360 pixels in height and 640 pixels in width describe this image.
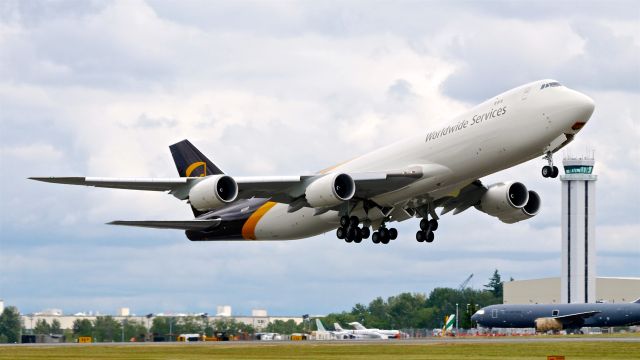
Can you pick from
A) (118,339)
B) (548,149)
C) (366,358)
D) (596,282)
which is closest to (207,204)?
(366,358)

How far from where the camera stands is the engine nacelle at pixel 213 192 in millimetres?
53531

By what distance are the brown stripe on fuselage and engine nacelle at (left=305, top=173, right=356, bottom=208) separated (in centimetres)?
825

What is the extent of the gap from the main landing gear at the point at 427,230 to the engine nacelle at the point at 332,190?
734 cm

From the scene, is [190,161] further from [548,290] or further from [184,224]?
[548,290]

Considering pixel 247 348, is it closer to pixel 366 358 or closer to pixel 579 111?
pixel 366 358

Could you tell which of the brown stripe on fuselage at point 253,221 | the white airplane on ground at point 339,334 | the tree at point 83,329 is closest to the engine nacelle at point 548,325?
the white airplane on ground at point 339,334

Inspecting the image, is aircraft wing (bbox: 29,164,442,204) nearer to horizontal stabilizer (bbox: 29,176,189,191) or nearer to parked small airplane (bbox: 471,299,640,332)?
horizontal stabilizer (bbox: 29,176,189,191)

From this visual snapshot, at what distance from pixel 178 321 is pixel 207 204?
207 feet

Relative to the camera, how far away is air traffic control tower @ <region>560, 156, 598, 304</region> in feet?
588

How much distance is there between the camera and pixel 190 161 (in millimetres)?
67500

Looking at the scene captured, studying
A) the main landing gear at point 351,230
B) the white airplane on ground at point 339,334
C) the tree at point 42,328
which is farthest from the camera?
the white airplane on ground at point 339,334

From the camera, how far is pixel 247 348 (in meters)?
71.1

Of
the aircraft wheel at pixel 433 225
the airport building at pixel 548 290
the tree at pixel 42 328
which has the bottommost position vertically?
the tree at pixel 42 328

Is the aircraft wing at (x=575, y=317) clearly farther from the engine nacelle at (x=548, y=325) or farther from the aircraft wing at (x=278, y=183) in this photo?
the aircraft wing at (x=278, y=183)
